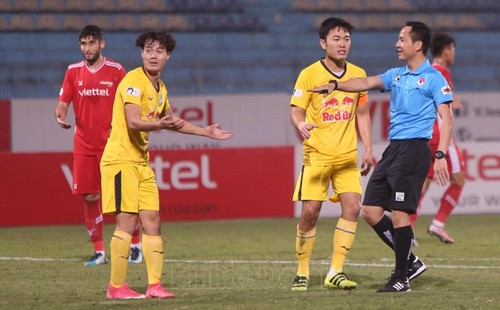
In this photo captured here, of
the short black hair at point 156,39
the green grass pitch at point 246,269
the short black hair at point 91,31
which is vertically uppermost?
the short black hair at point 91,31

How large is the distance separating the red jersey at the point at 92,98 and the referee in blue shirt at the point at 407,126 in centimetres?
300

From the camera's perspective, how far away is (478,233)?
41.6 feet

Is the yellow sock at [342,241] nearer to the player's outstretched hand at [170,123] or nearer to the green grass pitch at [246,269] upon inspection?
the green grass pitch at [246,269]

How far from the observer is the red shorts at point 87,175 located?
10.1 m

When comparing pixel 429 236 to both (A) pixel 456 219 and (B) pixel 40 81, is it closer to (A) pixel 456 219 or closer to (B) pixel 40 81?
(A) pixel 456 219

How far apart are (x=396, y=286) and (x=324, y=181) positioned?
103cm

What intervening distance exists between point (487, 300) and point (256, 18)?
12.6 metres

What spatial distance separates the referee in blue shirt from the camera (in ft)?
25.5

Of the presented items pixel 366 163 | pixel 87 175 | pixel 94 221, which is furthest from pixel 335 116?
pixel 94 221

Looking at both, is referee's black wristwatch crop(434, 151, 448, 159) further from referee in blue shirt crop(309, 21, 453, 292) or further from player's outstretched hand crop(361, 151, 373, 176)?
player's outstretched hand crop(361, 151, 373, 176)

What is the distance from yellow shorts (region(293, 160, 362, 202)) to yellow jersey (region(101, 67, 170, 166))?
1261 millimetres

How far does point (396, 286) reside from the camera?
7.70 metres

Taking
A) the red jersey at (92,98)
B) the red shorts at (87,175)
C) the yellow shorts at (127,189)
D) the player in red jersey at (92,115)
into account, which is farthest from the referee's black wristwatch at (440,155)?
the red shorts at (87,175)

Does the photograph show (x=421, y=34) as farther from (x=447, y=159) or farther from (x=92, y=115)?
(x=447, y=159)
